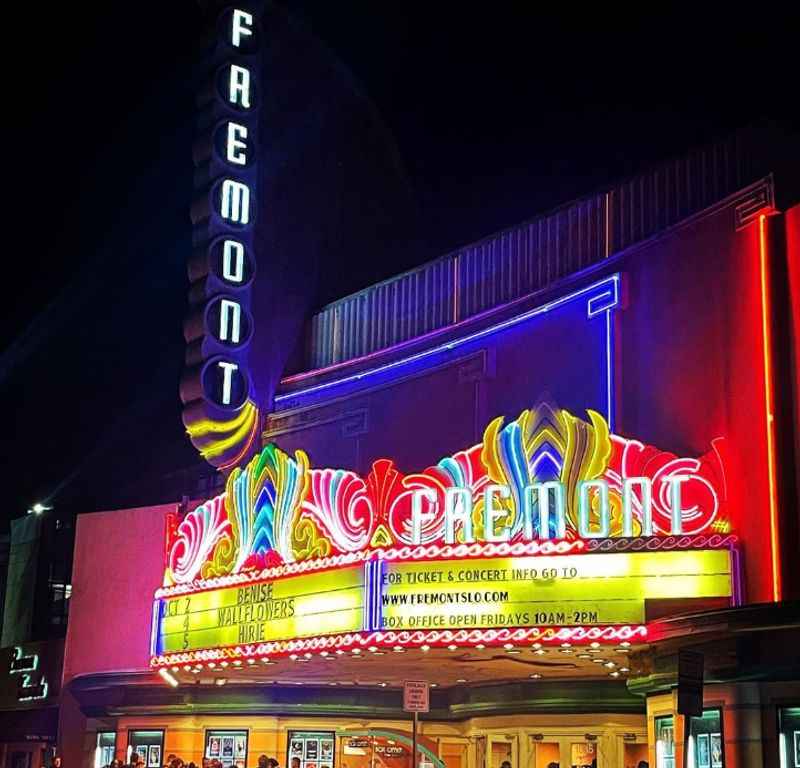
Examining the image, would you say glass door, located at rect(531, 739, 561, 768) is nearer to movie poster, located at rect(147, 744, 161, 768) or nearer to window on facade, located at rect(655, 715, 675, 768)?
window on facade, located at rect(655, 715, 675, 768)

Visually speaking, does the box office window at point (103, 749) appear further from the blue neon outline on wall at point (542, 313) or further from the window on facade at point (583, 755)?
the window on facade at point (583, 755)

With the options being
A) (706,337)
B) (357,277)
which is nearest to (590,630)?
(706,337)

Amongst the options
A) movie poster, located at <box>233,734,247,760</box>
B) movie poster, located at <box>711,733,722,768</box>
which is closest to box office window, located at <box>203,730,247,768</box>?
movie poster, located at <box>233,734,247,760</box>

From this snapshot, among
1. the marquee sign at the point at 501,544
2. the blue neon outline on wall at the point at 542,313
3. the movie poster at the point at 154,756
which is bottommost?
the movie poster at the point at 154,756

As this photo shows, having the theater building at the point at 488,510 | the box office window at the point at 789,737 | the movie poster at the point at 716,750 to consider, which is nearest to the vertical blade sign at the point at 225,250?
the theater building at the point at 488,510

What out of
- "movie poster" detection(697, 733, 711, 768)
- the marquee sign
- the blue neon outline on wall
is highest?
the blue neon outline on wall

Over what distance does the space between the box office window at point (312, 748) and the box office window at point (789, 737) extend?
37.8ft

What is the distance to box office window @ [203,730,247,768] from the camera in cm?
2338

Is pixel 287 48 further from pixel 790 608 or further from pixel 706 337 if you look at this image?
pixel 790 608

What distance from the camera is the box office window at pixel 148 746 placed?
23.9 meters

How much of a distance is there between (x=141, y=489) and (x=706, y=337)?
19.6 meters

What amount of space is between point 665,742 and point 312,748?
9.46 m

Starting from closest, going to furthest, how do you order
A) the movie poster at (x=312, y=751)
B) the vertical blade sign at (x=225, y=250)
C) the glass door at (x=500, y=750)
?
the glass door at (x=500, y=750), the vertical blade sign at (x=225, y=250), the movie poster at (x=312, y=751)

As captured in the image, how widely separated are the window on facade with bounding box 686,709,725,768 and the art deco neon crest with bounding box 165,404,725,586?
208cm
